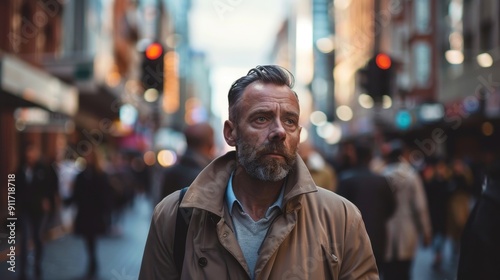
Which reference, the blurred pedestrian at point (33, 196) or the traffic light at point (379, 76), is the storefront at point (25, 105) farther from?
the traffic light at point (379, 76)

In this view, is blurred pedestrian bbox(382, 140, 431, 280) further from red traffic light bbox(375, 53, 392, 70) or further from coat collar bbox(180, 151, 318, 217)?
coat collar bbox(180, 151, 318, 217)

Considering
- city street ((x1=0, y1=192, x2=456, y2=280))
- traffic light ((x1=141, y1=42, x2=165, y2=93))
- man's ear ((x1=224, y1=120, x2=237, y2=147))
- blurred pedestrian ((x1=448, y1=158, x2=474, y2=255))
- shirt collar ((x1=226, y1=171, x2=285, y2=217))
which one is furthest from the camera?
blurred pedestrian ((x1=448, y1=158, x2=474, y2=255))

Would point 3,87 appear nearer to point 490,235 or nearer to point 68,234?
point 68,234

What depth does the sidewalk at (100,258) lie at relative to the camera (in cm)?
1042

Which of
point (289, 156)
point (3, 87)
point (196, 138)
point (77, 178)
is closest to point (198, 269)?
point (289, 156)

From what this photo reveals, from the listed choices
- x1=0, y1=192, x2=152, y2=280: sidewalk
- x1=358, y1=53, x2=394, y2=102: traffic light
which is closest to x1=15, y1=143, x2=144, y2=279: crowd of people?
x1=0, y1=192, x2=152, y2=280: sidewalk

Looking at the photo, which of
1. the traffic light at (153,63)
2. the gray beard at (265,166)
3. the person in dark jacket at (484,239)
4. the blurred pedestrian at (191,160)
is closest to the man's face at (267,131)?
the gray beard at (265,166)

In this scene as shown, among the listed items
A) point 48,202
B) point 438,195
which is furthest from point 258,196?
point 438,195

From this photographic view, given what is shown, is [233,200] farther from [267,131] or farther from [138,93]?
[138,93]

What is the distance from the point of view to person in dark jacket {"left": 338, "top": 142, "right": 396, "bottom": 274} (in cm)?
752

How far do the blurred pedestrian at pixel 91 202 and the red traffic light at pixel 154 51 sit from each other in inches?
72.6

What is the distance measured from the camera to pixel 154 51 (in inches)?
457

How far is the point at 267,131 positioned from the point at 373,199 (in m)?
4.88

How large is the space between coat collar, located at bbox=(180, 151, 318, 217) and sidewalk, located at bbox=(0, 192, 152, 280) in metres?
5.55
